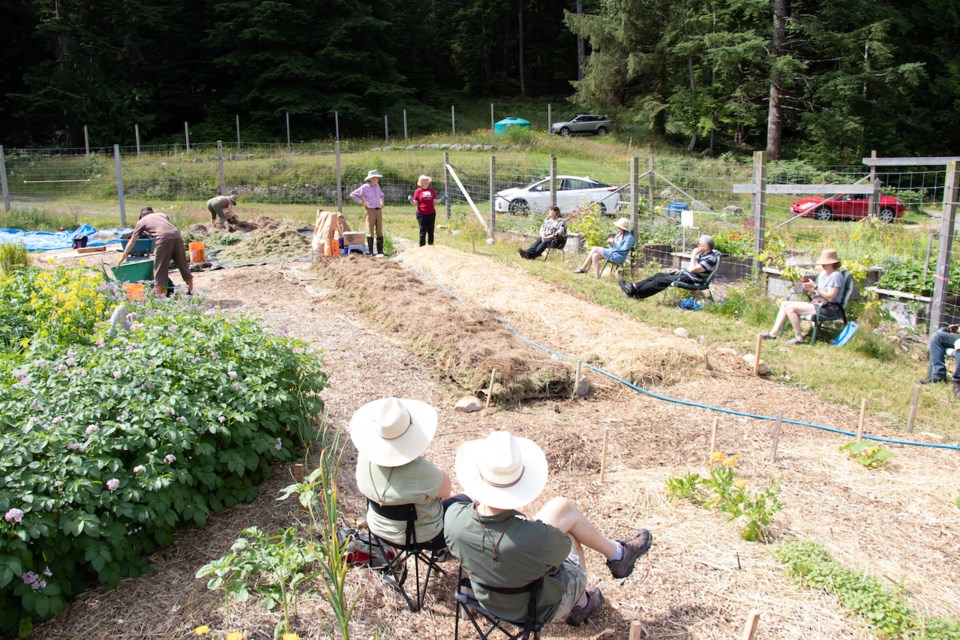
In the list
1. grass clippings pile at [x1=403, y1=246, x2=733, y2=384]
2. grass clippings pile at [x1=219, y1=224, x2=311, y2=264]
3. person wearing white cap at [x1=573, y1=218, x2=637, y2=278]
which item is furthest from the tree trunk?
grass clippings pile at [x1=219, y1=224, x2=311, y2=264]

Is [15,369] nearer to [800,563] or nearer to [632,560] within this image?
[632,560]

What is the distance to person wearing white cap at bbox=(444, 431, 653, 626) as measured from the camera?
9.66 ft

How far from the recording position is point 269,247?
13016 millimetres

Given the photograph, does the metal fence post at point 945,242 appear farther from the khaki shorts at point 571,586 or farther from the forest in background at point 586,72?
the forest in background at point 586,72

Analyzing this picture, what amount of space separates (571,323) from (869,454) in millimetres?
3574

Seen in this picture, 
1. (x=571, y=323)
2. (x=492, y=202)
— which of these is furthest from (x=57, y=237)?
(x=571, y=323)

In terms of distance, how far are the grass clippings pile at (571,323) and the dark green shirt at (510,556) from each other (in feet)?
12.2

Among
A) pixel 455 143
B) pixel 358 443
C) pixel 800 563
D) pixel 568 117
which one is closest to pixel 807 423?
pixel 800 563

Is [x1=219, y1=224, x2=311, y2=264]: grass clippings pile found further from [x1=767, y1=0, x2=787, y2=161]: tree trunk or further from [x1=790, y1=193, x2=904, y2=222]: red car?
[x1=767, y1=0, x2=787, y2=161]: tree trunk

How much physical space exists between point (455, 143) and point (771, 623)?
95.0 ft

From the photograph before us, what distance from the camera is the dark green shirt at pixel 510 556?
2936mm

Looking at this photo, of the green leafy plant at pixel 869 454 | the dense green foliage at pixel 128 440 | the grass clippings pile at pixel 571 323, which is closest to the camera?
the dense green foliage at pixel 128 440

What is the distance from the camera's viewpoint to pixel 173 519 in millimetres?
3424

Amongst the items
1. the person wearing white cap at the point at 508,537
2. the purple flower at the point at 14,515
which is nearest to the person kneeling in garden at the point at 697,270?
the person wearing white cap at the point at 508,537
